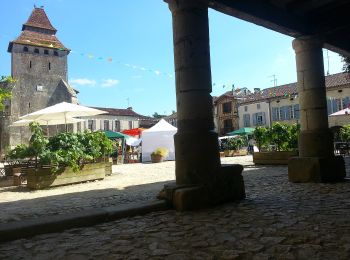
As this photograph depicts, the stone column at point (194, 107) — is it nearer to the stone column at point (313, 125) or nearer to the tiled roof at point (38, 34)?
the stone column at point (313, 125)

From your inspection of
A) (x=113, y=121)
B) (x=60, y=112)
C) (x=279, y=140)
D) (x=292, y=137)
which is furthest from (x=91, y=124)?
(x=292, y=137)

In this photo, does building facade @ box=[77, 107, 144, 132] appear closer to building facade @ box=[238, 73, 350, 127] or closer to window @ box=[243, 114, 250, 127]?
building facade @ box=[238, 73, 350, 127]

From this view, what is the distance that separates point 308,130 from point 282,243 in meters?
4.21

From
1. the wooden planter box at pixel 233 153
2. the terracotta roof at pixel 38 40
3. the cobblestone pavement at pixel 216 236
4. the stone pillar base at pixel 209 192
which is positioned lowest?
the cobblestone pavement at pixel 216 236

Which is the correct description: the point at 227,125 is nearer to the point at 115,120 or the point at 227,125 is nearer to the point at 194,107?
the point at 115,120

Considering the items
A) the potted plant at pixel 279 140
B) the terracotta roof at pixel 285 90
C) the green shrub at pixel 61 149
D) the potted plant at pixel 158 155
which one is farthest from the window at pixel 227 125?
the green shrub at pixel 61 149

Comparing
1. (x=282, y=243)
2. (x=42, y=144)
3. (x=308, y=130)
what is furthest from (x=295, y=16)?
(x=42, y=144)

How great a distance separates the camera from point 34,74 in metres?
37.3

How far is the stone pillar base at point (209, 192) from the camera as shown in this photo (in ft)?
14.3

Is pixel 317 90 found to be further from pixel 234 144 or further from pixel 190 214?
pixel 234 144

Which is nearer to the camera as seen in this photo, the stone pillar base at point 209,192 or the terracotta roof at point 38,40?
the stone pillar base at point 209,192

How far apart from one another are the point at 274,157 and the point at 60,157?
7.43m

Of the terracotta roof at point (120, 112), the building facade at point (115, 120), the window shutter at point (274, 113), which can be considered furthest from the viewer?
the terracotta roof at point (120, 112)

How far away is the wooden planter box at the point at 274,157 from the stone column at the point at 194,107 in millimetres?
7674
